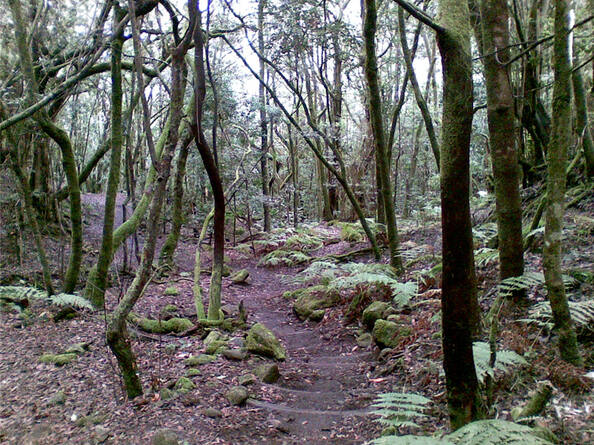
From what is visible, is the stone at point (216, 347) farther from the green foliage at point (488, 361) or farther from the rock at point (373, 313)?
the green foliage at point (488, 361)

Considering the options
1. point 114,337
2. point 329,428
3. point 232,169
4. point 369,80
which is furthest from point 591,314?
point 232,169

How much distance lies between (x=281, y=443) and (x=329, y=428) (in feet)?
1.60

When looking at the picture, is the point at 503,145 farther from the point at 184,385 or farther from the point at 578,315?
the point at 184,385

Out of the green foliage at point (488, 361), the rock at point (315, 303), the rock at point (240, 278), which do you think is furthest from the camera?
the rock at point (240, 278)

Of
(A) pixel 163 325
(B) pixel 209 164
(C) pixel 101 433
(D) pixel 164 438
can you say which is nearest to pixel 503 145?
(B) pixel 209 164

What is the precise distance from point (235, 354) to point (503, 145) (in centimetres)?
398

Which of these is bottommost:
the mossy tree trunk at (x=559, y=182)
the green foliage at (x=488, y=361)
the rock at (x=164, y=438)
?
the rock at (x=164, y=438)

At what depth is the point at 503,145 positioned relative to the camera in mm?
4617

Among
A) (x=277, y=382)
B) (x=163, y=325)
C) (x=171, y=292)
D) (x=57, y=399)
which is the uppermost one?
(x=171, y=292)

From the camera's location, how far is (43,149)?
11.0 m

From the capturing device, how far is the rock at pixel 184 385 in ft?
14.4

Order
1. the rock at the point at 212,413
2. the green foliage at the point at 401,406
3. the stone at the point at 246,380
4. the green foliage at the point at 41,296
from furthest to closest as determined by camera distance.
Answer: the green foliage at the point at 41,296, the stone at the point at 246,380, the rock at the point at 212,413, the green foliage at the point at 401,406

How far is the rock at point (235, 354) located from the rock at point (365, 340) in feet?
5.30

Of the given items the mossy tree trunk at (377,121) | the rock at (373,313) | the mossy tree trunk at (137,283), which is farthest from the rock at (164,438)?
the mossy tree trunk at (377,121)
